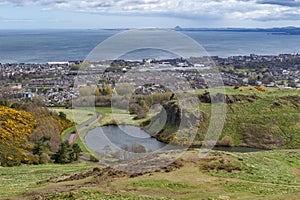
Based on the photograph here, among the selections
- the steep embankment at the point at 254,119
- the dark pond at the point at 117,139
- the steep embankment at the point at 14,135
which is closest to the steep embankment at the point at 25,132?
the steep embankment at the point at 14,135

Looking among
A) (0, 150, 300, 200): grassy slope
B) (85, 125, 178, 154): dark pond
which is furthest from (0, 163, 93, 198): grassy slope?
(85, 125, 178, 154): dark pond

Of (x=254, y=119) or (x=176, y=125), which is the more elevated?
(x=254, y=119)

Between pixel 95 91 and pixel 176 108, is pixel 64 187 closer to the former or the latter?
pixel 176 108

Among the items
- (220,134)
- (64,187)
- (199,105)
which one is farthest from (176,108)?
(64,187)

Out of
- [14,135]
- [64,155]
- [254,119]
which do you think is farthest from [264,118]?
[14,135]

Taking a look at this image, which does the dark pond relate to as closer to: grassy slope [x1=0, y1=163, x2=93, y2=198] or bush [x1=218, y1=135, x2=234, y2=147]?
bush [x1=218, y1=135, x2=234, y2=147]

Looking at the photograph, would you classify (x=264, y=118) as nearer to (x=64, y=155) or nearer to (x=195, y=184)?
(x=64, y=155)

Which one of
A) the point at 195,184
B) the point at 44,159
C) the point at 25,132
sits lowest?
the point at 44,159
